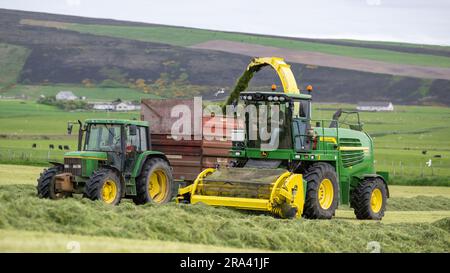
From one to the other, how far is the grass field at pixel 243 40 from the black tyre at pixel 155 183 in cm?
9928

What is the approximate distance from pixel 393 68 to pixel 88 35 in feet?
133

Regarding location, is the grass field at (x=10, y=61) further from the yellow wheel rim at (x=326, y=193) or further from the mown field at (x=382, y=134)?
the yellow wheel rim at (x=326, y=193)

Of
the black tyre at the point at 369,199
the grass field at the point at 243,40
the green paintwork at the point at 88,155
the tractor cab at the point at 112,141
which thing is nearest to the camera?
the green paintwork at the point at 88,155

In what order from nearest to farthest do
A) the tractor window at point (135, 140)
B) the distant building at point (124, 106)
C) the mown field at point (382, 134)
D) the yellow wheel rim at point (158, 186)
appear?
the tractor window at point (135, 140) → the yellow wheel rim at point (158, 186) → the mown field at point (382, 134) → the distant building at point (124, 106)

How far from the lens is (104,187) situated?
20.6 meters

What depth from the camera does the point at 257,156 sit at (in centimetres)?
2220

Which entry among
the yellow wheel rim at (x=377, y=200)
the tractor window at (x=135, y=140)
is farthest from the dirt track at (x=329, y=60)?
the tractor window at (x=135, y=140)

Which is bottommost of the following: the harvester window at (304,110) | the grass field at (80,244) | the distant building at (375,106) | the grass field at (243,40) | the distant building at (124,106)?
the grass field at (80,244)

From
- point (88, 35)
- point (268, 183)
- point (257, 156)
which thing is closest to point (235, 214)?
point (268, 183)

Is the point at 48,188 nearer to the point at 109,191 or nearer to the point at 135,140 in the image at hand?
the point at 109,191

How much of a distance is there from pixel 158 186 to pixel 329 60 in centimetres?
10237

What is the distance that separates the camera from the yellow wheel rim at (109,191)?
2053 cm
